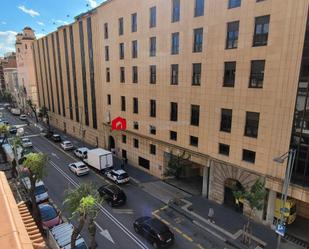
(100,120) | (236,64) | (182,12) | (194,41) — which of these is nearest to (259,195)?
(236,64)

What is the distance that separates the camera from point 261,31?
61.0ft

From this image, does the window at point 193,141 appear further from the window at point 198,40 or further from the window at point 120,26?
the window at point 120,26

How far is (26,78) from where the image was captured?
260 feet

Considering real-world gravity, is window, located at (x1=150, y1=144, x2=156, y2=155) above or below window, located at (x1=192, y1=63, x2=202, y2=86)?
below

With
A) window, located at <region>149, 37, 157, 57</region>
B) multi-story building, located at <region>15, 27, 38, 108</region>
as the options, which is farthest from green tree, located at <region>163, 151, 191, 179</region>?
multi-story building, located at <region>15, 27, 38, 108</region>

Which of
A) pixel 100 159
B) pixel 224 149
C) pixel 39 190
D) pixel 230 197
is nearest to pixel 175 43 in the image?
pixel 224 149

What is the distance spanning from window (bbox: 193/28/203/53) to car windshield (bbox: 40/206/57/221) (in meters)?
20.8

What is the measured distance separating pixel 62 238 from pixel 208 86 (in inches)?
725

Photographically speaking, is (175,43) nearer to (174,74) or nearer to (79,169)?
(174,74)

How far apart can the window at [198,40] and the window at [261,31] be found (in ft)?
17.8

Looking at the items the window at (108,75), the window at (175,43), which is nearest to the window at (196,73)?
the window at (175,43)

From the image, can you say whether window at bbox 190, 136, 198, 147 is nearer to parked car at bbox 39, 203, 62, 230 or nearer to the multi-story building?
parked car at bbox 39, 203, 62, 230

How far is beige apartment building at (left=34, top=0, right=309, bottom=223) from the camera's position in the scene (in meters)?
17.8

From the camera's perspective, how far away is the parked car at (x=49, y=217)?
1955 cm
